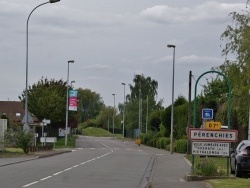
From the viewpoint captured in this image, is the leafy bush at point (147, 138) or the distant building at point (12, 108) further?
the distant building at point (12, 108)

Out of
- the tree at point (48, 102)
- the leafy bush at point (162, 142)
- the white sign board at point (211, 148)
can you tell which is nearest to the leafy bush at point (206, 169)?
the white sign board at point (211, 148)

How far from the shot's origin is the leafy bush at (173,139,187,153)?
5759cm

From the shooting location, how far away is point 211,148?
75.9 ft

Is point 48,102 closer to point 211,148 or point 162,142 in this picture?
point 162,142

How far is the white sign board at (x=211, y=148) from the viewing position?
23109 millimetres

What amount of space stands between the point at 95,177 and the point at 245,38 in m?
8.79

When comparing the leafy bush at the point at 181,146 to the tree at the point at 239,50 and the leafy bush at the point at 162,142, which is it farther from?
the tree at the point at 239,50

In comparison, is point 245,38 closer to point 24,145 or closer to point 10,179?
point 10,179

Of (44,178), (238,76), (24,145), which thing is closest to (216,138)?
(238,76)

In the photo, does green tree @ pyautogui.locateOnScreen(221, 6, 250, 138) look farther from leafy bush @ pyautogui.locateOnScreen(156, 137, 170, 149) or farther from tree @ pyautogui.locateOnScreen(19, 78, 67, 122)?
tree @ pyautogui.locateOnScreen(19, 78, 67, 122)

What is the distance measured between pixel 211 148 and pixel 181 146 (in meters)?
35.6

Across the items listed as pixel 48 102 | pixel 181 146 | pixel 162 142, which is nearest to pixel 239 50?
pixel 181 146

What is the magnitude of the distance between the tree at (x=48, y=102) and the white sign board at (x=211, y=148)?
56869 mm

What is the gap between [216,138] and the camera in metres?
23.0
